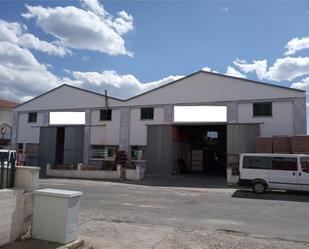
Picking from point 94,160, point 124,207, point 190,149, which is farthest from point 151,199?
point 190,149

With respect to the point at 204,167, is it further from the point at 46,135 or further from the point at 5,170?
the point at 5,170

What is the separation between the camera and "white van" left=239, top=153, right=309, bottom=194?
15.2m

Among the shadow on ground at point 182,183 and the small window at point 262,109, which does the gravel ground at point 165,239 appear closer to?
the shadow on ground at point 182,183

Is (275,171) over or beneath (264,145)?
beneath

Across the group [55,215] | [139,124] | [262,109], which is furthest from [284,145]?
[55,215]

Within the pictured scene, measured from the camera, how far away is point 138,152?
2764cm

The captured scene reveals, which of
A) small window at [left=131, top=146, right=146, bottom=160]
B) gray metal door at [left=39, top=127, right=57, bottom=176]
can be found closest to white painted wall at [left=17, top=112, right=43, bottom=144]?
gray metal door at [left=39, top=127, right=57, bottom=176]

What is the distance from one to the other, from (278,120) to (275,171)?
8.13 m

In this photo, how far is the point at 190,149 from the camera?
3225 centimetres

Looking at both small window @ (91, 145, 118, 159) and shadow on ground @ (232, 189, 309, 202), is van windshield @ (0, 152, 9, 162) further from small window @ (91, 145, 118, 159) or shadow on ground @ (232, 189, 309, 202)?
small window @ (91, 145, 118, 159)

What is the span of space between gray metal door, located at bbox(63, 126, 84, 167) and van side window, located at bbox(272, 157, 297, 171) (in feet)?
60.9

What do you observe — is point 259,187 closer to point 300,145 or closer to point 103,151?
point 300,145

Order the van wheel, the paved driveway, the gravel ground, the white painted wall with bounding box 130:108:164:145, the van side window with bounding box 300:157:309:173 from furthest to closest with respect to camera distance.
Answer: the white painted wall with bounding box 130:108:164:145 < the van wheel < the van side window with bounding box 300:157:309:173 < the paved driveway < the gravel ground

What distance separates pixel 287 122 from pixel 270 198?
9.70m
